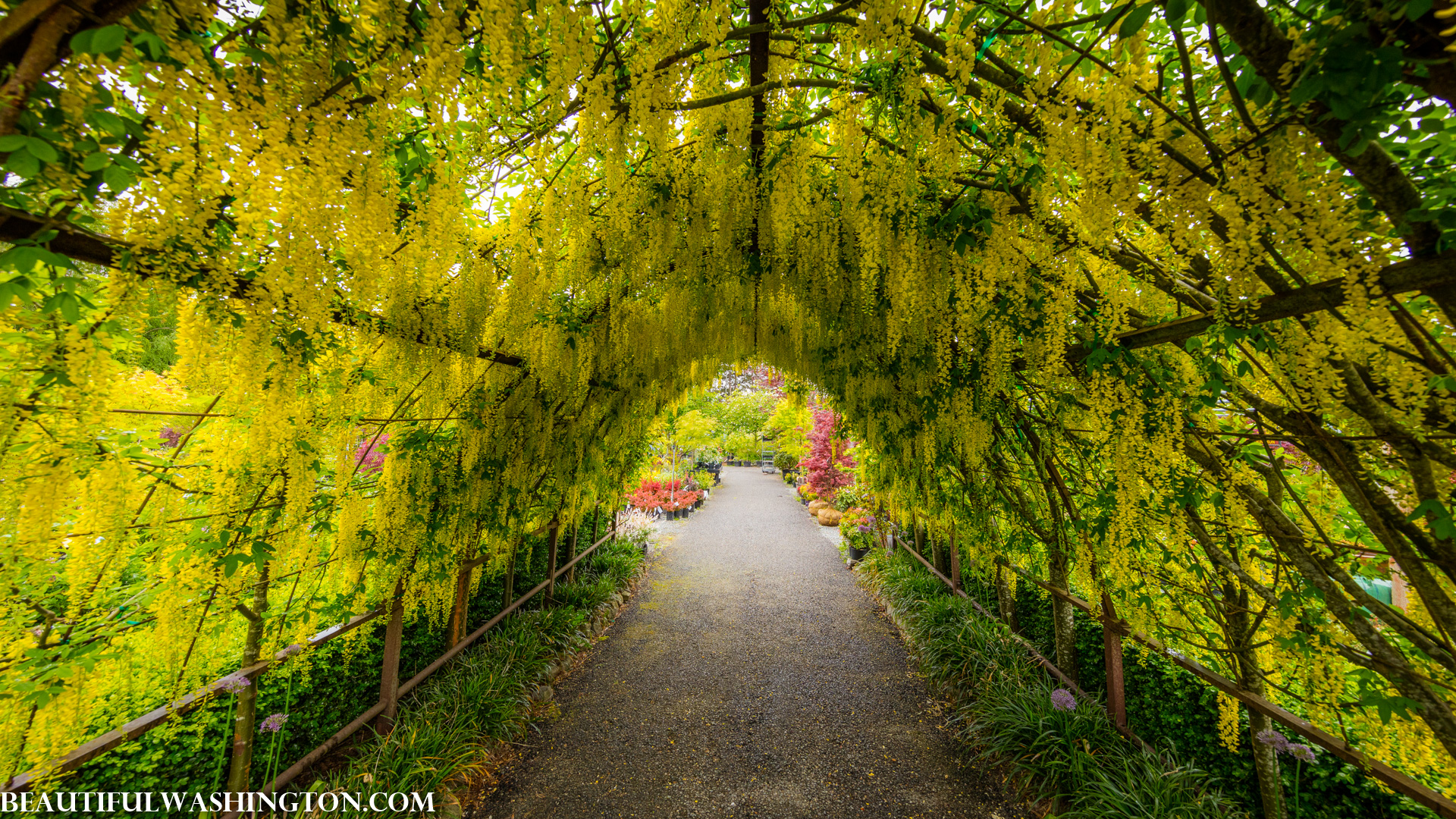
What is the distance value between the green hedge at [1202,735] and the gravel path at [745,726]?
1.09 metres

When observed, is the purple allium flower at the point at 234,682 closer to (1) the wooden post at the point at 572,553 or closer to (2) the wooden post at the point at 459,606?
(2) the wooden post at the point at 459,606

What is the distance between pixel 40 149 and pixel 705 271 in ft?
7.37

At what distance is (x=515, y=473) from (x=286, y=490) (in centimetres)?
141

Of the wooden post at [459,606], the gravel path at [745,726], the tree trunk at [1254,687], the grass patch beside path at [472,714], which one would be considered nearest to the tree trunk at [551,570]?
the grass patch beside path at [472,714]

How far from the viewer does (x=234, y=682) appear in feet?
6.57


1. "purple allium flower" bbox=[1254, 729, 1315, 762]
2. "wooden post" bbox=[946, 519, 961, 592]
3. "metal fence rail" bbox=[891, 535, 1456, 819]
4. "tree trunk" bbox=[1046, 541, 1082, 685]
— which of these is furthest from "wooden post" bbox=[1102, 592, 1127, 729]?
"wooden post" bbox=[946, 519, 961, 592]

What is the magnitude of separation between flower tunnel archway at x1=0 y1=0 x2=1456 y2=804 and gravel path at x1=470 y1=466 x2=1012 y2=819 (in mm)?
1496

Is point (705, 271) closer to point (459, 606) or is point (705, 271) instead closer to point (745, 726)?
point (459, 606)

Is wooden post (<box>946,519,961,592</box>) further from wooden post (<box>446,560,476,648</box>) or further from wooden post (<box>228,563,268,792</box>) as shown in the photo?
wooden post (<box>228,563,268,792</box>)

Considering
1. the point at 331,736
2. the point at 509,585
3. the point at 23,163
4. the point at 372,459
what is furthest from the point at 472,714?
the point at 23,163

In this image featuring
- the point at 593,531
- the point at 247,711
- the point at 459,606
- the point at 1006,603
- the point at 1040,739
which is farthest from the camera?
the point at 593,531

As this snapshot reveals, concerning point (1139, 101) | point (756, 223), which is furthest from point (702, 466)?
point (1139, 101)

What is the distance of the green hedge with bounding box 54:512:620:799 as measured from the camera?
205 centimetres

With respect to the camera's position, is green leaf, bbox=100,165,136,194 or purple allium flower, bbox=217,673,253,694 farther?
purple allium flower, bbox=217,673,253,694
